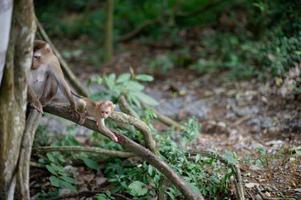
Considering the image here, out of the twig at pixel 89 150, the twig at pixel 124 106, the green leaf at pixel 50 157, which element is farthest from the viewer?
the twig at pixel 124 106

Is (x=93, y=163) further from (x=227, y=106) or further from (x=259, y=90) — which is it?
(x=259, y=90)

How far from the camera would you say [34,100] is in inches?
174

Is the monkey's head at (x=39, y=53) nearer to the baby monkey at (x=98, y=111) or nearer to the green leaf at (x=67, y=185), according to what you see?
the baby monkey at (x=98, y=111)

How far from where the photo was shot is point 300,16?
20.5 ft

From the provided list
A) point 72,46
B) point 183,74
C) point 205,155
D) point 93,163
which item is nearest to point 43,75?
point 93,163

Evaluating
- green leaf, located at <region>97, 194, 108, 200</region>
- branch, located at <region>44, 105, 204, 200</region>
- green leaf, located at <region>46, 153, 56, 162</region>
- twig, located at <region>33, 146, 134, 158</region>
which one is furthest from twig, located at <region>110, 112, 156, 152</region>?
green leaf, located at <region>46, 153, 56, 162</region>

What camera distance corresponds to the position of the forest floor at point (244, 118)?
15.6 feet

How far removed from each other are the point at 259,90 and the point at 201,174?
10.3ft

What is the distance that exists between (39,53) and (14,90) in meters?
0.95

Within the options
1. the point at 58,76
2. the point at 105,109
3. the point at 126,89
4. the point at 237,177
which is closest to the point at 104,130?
the point at 105,109

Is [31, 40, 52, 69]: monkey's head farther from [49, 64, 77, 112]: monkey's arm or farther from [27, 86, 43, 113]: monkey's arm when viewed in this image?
[27, 86, 43, 113]: monkey's arm

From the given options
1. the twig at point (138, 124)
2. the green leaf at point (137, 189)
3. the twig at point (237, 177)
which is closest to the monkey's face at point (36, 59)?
the twig at point (138, 124)

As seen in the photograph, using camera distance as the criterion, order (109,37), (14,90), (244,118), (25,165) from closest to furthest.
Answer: (14,90) → (25,165) → (244,118) → (109,37)

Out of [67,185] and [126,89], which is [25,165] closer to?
[67,185]
